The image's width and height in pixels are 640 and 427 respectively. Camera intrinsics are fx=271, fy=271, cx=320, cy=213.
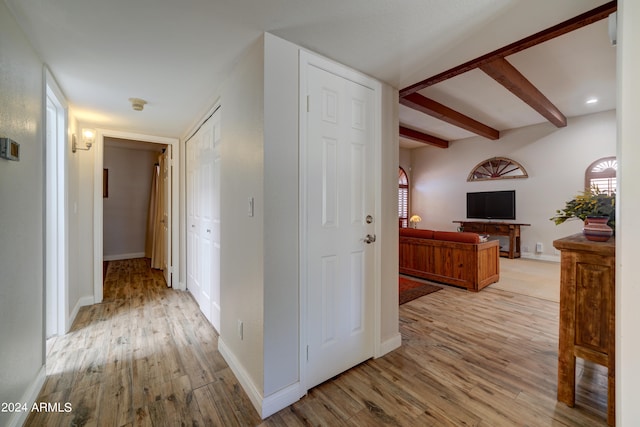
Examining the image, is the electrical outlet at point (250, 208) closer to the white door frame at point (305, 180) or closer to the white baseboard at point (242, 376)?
the white door frame at point (305, 180)

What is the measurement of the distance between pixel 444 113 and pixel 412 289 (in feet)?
9.44

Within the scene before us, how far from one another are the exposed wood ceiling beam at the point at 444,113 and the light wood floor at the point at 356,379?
279cm

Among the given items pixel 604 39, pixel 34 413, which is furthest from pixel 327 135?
pixel 604 39

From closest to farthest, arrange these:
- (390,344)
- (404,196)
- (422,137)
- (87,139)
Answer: (390,344) < (87,139) < (422,137) < (404,196)

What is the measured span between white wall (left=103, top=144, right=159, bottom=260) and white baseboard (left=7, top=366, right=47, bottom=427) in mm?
4571

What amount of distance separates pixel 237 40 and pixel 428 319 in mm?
2888

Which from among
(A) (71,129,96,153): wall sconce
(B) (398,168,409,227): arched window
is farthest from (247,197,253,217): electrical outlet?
(B) (398,168,409,227): arched window

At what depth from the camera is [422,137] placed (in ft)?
20.8

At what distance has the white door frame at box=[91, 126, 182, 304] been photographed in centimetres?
327

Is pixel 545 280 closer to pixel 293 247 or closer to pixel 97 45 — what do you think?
pixel 293 247

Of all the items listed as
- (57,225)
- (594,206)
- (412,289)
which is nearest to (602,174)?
(412,289)

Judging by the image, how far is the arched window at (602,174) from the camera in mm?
4871

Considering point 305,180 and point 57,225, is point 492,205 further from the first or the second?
point 57,225

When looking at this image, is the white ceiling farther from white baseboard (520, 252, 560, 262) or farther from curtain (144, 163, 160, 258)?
white baseboard (520, 252, 560, 262)
